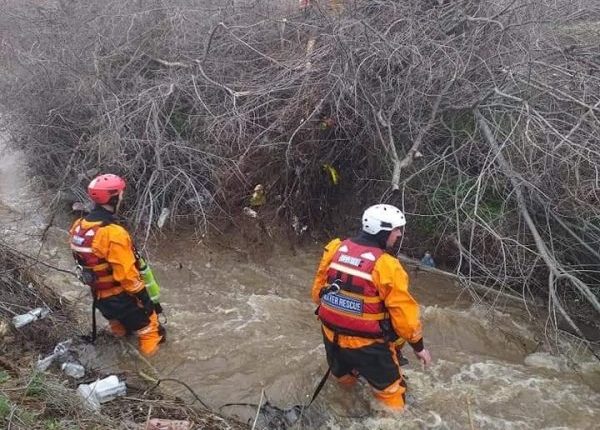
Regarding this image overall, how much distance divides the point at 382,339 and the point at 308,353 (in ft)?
4.25

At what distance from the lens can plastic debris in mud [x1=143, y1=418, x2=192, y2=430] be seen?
10.3 feet

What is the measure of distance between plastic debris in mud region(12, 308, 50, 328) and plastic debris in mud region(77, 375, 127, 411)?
3.16 ft

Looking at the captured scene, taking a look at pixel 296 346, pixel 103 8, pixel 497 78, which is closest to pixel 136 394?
pixel 296 346

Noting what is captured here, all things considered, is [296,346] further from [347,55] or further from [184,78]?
[184,78]

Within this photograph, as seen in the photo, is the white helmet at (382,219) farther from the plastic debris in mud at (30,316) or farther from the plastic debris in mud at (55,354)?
the plastic debris in mud at (30,316)

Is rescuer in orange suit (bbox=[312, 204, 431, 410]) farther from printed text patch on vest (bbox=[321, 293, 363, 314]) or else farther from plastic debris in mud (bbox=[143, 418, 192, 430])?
plastic debris in mud (bbox=[143, 418, 192, 430])

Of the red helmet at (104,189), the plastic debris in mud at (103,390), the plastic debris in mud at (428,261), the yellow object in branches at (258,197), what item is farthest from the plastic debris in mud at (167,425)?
the yellow object in branches at (258,197)

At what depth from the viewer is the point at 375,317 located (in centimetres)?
365

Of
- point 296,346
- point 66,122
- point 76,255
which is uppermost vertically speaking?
point 66,122

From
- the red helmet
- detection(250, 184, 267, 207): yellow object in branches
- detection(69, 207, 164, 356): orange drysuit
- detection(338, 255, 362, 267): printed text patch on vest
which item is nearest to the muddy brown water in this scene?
detection(69, 207, 164, 356): orange drysuit

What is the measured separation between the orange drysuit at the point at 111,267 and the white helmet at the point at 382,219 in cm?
180

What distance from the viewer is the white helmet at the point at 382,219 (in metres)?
3.59

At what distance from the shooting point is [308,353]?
4898 millimetres

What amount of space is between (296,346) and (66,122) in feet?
16.0
